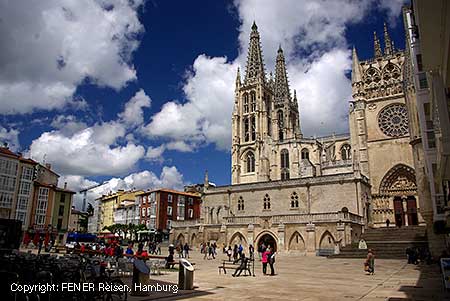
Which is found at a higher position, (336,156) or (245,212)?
(336,156)

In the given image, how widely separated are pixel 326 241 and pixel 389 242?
5.44 meters

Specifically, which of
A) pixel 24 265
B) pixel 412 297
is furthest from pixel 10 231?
pixel 412 297

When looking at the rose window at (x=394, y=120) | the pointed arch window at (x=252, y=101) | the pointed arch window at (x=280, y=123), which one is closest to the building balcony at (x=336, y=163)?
the rose window at (x=394, y=120)

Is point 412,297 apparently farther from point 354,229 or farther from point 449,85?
point 354,229

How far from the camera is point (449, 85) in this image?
25.6 ft

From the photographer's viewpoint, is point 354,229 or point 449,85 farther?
point 354,229

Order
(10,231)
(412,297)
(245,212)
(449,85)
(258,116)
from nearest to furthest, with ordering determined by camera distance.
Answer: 1. (449,85)
2. (412,297)
3. (10,231)
4. (245,212)
5. (258,116)

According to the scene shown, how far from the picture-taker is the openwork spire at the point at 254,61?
242 ft

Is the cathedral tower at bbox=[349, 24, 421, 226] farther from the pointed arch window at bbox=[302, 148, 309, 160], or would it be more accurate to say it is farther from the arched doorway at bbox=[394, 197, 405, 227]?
the pointed arch window at bbox=[302, 148, 309, 160]

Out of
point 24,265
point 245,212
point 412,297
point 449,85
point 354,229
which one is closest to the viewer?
point 449,85

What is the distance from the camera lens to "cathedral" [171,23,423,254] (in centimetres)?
3422

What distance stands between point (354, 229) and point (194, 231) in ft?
66.5

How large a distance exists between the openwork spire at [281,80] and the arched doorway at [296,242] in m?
53.2

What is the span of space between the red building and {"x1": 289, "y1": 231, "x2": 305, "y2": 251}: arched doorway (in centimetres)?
3391
